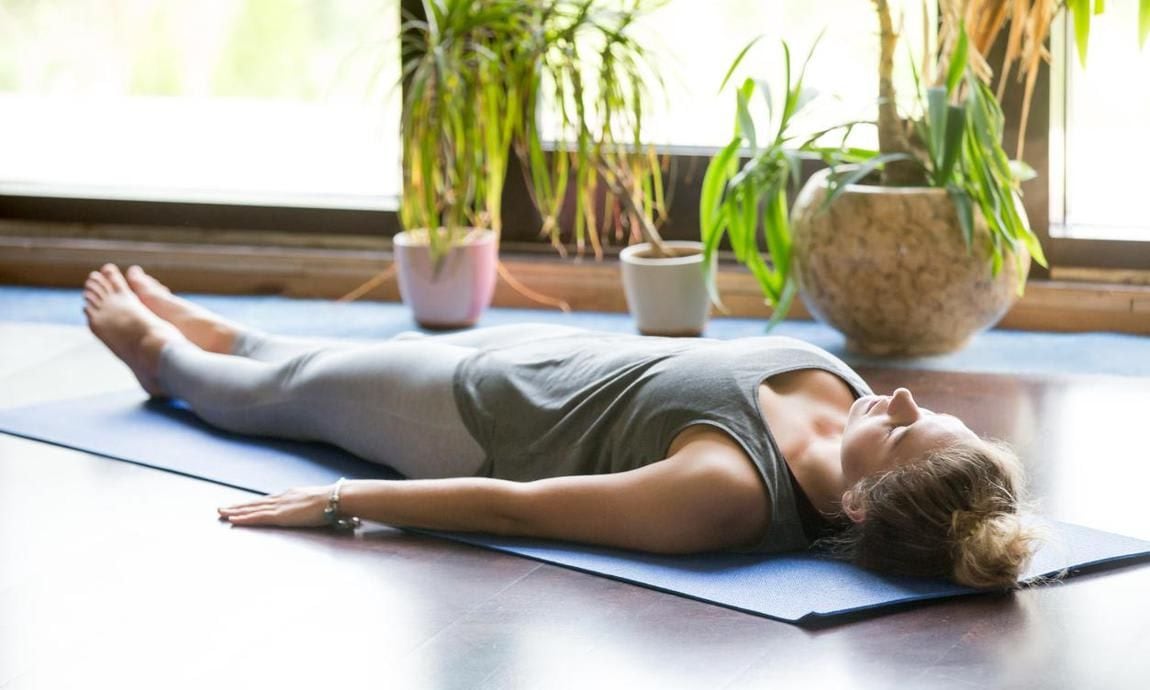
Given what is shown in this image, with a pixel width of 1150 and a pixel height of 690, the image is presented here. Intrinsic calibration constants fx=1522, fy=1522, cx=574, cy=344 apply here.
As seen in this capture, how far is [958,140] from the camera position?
312cm

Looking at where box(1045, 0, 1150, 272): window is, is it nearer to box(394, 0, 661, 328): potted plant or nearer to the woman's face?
box(394, 0, 661, 328): potted plant

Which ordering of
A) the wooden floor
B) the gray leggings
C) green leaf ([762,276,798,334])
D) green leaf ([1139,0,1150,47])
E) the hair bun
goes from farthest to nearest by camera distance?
green leaf ([762,276,798,334]) → green leaf ([1139,0,1150,47]) → the gray leggings → the hair bun → the wooden floor

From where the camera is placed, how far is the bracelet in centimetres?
240

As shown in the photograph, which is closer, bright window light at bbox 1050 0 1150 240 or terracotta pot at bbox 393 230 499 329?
bright window light at bbox 1050 0 1150 240

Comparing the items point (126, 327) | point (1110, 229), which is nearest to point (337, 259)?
point (126, 327)

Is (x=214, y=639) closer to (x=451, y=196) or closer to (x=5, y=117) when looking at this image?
(x=451, y=196)

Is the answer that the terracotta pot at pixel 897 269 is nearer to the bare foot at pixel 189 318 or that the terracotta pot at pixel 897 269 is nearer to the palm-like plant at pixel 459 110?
the palm-like plant at pixel 459 110

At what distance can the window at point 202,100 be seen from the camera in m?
4.20

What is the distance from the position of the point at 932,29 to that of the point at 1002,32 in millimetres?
171

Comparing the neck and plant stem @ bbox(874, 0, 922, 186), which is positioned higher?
plant stem @ bbox(874, 0, 922, 186)

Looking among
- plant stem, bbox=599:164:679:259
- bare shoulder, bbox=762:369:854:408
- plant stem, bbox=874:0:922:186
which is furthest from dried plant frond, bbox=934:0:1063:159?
bare shoulder, bbox=762:369:854:408

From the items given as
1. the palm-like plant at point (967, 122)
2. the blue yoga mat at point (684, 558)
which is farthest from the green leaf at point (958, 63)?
the blue yoga mat at point (684, 558)

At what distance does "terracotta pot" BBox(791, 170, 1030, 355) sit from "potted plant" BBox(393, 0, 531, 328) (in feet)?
2.48

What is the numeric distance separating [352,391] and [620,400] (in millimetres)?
535
